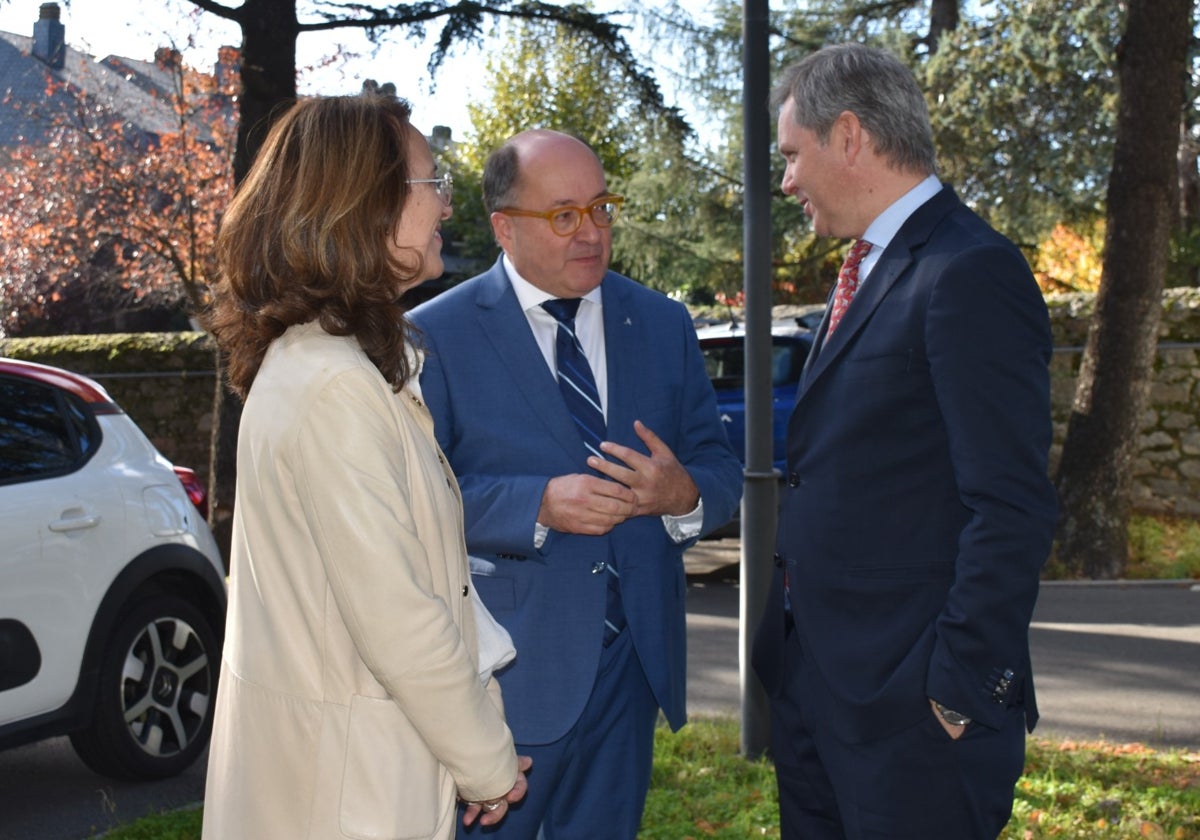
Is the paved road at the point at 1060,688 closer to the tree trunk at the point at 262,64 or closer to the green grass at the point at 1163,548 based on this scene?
the green grass at the point at 1163,548

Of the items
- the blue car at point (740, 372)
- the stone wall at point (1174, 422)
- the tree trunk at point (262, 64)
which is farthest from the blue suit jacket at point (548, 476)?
the stone wall at point (1174, 422)

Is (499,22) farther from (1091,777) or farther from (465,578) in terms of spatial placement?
(465,578)

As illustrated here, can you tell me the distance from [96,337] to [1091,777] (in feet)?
50.9

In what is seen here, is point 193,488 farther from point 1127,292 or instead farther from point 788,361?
point 1127,292

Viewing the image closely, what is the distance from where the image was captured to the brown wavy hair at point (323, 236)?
229cm

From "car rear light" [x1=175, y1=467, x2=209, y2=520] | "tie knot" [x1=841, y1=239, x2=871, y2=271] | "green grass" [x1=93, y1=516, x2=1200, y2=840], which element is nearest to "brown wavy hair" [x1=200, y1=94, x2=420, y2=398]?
"tie knot" [x1=841, y1=239, x2=871, y2=271]

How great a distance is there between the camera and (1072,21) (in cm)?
1603

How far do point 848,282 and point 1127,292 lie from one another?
8958mm

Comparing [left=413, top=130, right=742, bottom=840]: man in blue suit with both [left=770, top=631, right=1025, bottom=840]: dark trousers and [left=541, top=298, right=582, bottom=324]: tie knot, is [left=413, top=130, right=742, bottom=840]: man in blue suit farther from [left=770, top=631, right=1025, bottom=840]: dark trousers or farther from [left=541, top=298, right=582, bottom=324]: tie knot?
[left=770, top=631, right=1025, bottom=840]: dark trousers

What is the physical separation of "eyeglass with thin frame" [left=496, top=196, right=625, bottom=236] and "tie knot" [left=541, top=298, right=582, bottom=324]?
0.58 feet

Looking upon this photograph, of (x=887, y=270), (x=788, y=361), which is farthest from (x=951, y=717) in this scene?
(x=788, y=361)

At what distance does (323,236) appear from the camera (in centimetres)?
228

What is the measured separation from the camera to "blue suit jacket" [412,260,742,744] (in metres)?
3.16

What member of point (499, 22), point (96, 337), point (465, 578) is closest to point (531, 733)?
point (465, 578)
